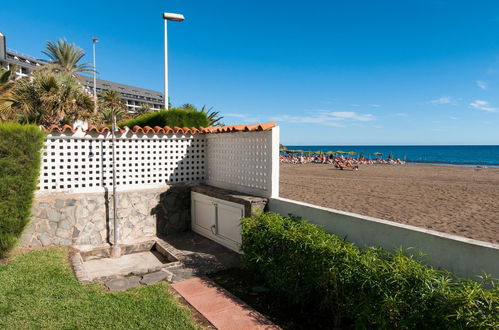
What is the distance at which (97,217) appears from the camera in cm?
647

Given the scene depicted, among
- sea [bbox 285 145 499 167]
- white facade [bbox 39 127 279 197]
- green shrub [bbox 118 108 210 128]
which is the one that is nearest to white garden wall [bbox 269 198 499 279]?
white facade [bbox 39 127 279 197]

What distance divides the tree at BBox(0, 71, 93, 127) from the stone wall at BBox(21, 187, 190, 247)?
937cm

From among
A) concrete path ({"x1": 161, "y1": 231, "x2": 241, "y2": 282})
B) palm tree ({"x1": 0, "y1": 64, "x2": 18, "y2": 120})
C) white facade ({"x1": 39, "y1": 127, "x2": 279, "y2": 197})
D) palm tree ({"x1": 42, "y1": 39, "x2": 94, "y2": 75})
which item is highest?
palm tree ({"x1": 42, "y1": 39, "x2": 94, "y2": 75})

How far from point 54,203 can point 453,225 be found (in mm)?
7774

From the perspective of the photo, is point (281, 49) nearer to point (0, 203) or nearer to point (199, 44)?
point (199, 44)

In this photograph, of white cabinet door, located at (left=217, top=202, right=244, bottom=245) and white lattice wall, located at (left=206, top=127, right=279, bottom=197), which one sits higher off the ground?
white lattice wall, located at (left=206, top=127, right=279, bottom=197)

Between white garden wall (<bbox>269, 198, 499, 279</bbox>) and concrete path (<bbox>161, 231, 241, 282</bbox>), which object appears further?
concrete path (<bbox>161, 231, 241, 282</bbox>)

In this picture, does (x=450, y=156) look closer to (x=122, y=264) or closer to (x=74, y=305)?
(x=122, y=264)

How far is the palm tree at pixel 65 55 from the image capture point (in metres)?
31.4

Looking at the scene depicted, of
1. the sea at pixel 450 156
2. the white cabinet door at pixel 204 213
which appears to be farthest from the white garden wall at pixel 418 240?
the sea at pixel 450 156

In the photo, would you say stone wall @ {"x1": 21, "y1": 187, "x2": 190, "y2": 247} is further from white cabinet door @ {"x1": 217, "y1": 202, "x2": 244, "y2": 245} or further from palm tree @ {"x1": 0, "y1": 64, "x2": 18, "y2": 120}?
palm tree @ {"x1": 0, "y1": 64, "x2": 18, "y2": 120}

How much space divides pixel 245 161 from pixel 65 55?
34.1 m

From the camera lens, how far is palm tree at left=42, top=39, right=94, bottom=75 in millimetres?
31406

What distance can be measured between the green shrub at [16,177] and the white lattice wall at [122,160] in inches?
34.7
